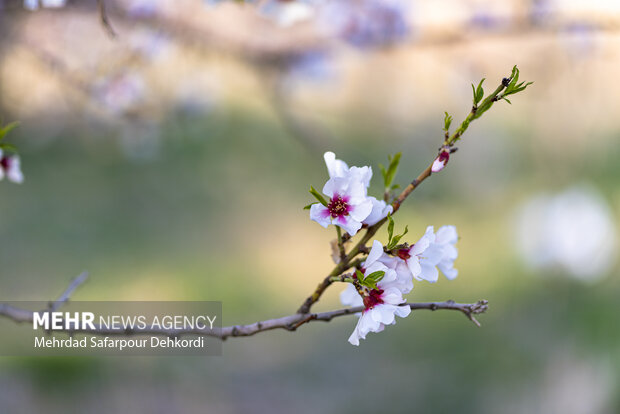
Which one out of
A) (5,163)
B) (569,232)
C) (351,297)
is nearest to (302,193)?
(569,232)

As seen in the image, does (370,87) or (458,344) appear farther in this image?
(370,87)

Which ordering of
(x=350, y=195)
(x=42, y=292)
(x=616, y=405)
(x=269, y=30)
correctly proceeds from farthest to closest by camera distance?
(x=269, y=30), (x=42, y=292), (x=616, y=405), (x=350, y=195)

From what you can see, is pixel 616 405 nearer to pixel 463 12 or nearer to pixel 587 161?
pixel 587 161

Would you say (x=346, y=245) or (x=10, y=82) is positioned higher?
(x=10, y=82)

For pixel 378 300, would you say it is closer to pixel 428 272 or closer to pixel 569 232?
pixel 428 272

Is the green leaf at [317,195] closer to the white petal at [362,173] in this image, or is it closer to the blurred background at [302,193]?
the white petal at [362,173]

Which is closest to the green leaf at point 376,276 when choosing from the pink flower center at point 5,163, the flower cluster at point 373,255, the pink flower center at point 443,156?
the flower cluster at point 373,255

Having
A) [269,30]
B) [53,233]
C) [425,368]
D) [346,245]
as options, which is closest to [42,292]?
[53,233]
